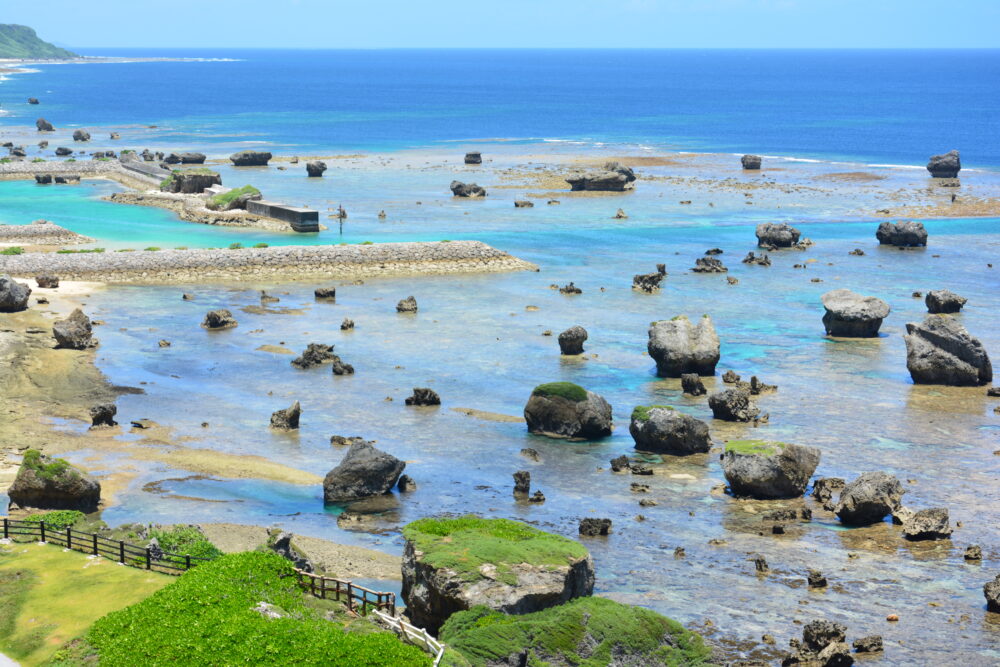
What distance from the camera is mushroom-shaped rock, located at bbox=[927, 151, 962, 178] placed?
565 ft

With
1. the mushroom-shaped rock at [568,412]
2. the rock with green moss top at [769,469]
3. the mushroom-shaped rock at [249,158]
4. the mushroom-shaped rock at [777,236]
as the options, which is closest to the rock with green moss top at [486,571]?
the rock with green moss top at [769,469]

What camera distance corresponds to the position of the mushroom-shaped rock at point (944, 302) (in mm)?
90812

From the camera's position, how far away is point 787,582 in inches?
1795

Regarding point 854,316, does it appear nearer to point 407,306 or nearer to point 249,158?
point 407,306

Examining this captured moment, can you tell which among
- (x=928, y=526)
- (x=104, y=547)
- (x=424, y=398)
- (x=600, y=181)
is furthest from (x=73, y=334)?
(x=600, y=181)

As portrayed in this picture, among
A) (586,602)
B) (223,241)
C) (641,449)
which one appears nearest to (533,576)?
(586,602)

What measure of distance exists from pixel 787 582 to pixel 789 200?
371 ft

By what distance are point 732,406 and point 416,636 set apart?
35.1 meters

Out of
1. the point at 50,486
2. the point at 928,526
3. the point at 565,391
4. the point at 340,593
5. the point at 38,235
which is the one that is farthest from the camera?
the point at 38,235

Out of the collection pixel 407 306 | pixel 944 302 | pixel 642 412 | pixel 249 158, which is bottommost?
pixel 642 412

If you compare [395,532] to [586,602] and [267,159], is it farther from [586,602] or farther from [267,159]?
[267,159]

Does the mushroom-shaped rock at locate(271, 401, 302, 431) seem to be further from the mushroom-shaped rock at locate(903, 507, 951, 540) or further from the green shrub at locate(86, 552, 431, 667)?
the mushroom-shaped rock at locate(903, 507, 951, 540)

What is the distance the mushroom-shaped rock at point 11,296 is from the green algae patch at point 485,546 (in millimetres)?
50865

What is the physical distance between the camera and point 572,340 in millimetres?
77562
